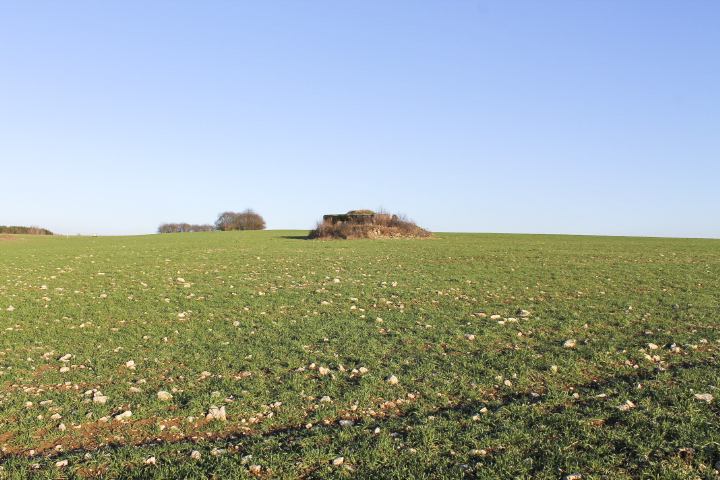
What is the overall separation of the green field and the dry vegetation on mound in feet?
90.0

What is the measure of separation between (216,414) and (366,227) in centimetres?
3616

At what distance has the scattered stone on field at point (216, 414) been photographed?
18.0 ft

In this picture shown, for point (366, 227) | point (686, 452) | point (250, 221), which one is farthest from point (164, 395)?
point (250, 221)

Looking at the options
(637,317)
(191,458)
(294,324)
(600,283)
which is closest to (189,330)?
(294,324)

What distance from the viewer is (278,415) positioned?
5.55 m

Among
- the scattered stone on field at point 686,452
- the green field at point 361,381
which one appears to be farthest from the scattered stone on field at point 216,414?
the scattered stone on field at point 686,452

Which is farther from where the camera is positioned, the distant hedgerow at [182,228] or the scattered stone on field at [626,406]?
the distant hedgerow at [182,228]

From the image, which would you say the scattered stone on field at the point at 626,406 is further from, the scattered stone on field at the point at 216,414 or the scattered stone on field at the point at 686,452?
the scattered stone on field at the point at 216,414

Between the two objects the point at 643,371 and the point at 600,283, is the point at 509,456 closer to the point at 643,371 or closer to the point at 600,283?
the point at 643,371

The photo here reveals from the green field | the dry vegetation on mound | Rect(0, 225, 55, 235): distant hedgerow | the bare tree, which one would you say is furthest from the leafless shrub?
the green field

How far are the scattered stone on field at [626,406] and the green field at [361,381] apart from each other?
0.02 m

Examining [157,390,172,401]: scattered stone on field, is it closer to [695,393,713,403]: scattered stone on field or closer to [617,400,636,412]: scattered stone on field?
[617,400,636,412]: scattered stone on field

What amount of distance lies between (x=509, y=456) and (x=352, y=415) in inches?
73.8

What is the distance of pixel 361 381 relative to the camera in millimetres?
6512
